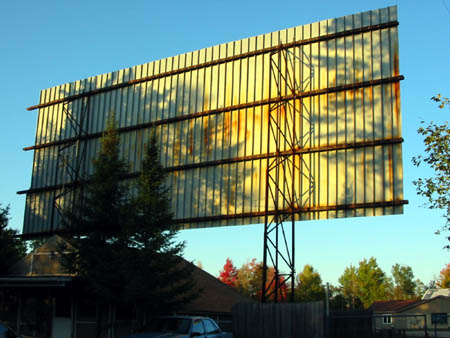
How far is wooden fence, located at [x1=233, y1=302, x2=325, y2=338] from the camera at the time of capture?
2411 centimetres

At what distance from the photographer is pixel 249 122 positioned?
30703mm

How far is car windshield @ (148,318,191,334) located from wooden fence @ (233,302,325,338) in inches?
323

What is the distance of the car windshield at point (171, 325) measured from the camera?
17.3 metres

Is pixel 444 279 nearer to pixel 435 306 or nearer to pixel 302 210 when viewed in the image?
pixel 435 306

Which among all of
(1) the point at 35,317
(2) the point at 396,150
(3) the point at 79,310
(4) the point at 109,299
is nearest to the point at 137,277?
(4) the point at 109,299

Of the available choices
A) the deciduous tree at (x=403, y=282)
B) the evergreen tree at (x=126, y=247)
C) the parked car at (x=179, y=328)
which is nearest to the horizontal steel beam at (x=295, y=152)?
the evergreen tree at (x=126, y=247)

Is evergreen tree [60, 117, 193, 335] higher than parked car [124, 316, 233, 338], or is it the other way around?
evergreen tree [60, 117, 193, 335]

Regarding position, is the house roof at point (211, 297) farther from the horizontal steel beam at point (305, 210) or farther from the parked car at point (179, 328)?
the parked car at point (179, 328)

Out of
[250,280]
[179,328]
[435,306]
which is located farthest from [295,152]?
[250,280]

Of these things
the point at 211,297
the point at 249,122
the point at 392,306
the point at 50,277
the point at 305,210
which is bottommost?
the point at 392,306

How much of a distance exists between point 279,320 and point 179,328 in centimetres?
918

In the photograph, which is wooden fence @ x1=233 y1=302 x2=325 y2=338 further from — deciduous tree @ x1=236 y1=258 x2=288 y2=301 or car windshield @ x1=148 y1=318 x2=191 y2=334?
deciduous tree @ x1=236 y1=258 x2=288 y2=301

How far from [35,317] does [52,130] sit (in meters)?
17.8

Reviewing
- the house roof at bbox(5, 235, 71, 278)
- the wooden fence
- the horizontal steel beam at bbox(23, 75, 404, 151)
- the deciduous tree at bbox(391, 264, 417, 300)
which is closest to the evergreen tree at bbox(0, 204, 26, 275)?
the house roof at bbox(5, 235, 71, 278)
